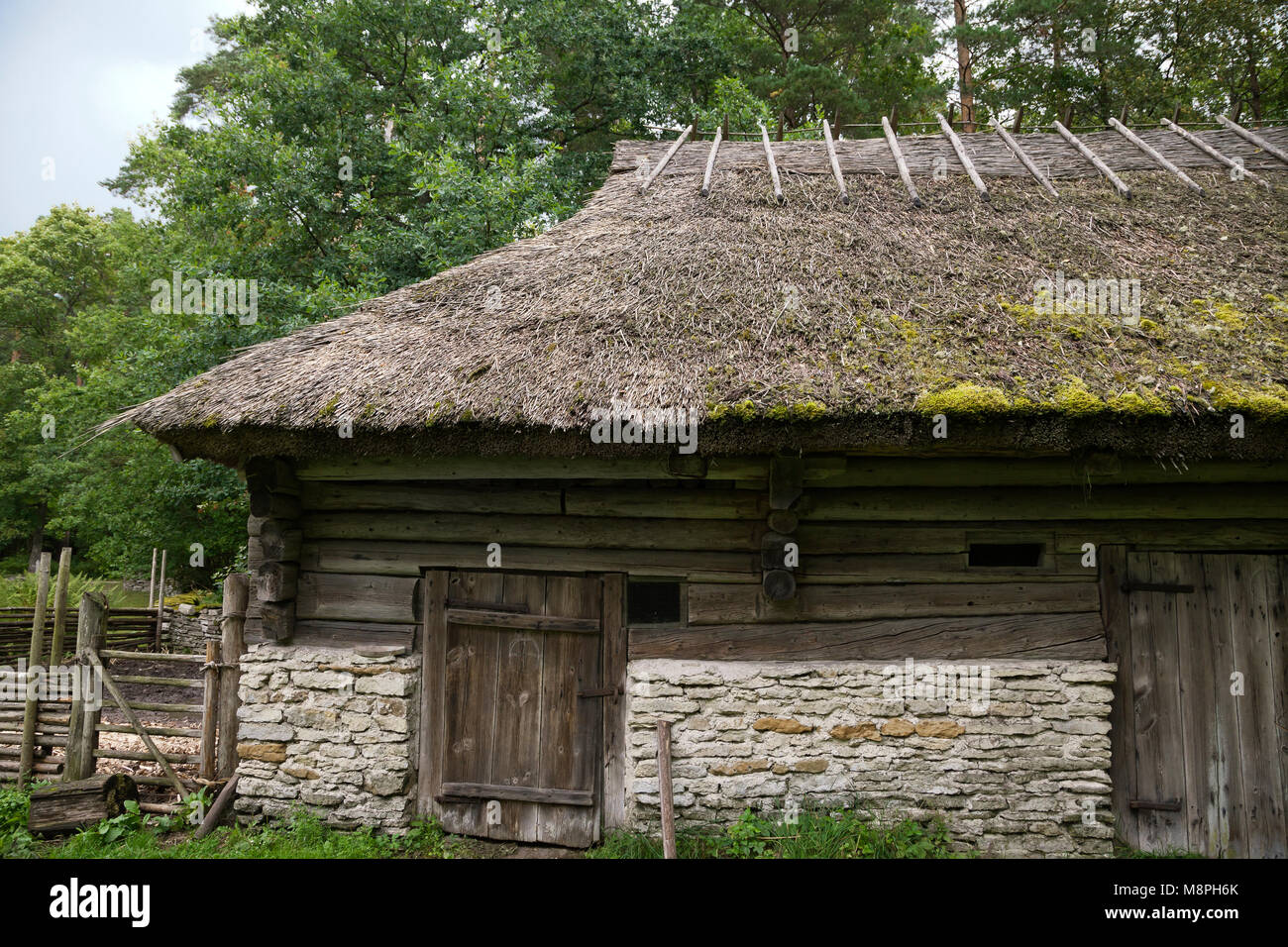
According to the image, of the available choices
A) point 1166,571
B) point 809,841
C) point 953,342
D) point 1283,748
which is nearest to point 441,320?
point 953,342

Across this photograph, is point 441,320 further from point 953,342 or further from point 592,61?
point 592,61

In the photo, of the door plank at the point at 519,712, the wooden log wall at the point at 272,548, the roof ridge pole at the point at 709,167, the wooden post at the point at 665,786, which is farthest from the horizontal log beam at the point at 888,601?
the roof ridge pole at the point at 709,167

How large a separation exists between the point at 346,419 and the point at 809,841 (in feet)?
11.2

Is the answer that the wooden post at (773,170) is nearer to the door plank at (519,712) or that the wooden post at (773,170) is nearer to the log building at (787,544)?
the log building at (787,544)

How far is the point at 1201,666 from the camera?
4336mm

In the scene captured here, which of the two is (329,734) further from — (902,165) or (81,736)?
(902,165)

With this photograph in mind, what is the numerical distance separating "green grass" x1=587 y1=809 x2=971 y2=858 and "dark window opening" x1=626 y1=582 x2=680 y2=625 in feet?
4.00

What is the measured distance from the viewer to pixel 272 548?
15.3ft

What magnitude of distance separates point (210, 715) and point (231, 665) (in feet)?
1.20

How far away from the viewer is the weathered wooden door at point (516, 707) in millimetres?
4520

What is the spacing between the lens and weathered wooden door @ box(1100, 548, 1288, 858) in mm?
4270

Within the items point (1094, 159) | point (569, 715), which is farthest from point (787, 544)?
point (1094, 159)

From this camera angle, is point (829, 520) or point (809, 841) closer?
point (809, 841)

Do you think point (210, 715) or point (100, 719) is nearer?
point (210, 715)
